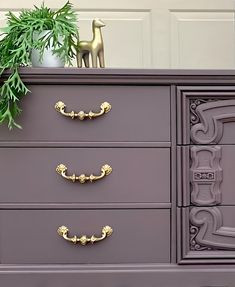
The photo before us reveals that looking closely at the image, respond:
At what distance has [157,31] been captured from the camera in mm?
1635

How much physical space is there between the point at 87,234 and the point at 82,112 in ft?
0.98

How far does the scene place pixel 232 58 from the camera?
1.66 metres

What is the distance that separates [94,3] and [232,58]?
0.55 m

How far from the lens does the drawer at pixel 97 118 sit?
1.09 metres

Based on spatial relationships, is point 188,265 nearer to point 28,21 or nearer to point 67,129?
point 67,129

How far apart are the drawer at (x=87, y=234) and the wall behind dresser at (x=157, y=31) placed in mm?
704

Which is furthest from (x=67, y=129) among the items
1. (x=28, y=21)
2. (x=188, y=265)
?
(x=188, y=265)

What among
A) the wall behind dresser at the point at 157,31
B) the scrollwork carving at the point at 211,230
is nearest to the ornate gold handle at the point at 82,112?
the scrollwork carving at the point at 211,230

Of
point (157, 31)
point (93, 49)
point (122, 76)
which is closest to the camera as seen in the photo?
point (122, 76)

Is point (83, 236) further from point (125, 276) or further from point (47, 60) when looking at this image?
point (47, 60)

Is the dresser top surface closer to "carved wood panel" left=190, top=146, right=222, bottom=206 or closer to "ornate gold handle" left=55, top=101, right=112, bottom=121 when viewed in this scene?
"ornate gold handle" left=55, top=101, right=112, bottom=121

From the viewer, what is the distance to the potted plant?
3.47 ft

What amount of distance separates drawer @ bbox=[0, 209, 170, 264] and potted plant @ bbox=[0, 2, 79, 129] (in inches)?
9.5

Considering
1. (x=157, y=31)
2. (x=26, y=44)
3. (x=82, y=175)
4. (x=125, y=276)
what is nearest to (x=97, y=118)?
(x=82, y=175)
